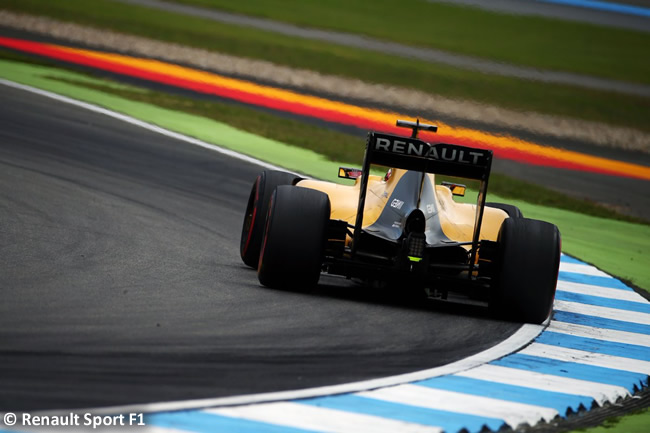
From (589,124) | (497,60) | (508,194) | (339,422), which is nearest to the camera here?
(339,422)

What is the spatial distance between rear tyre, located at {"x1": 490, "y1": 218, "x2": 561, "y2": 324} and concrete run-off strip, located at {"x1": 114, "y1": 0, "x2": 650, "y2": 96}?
1641 centimetres

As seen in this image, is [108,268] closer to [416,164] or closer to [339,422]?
[416,164]

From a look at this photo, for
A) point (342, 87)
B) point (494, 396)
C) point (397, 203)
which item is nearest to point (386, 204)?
point (397, 203)

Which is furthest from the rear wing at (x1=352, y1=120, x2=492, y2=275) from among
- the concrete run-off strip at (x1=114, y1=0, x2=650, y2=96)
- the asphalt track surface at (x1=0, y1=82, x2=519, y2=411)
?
the concrete run-off strip at (x1=114, y1=0, x2=650, y2=96)

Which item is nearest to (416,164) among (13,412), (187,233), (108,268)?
(108,268)

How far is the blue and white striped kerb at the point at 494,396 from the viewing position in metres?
5.46

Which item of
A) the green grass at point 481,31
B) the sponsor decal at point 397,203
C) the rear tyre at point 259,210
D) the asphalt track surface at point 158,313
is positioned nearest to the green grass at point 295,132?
the asphalt track surface at point 158,313

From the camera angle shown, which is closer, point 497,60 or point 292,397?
point 292,397

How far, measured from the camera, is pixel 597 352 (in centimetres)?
838

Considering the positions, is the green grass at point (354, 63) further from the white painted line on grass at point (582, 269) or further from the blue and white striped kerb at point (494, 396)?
the blue and white striped kerb at point (494, 396)

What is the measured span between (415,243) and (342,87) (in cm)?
1782

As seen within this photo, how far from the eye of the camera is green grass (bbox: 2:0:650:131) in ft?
81.2

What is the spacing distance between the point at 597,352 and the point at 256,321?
2685mm

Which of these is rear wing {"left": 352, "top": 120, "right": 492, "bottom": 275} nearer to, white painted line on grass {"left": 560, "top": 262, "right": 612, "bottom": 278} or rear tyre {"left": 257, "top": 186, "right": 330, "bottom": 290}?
rear tyre {"left": 257, "top": 186, "right": 330, "bottom": 290}
